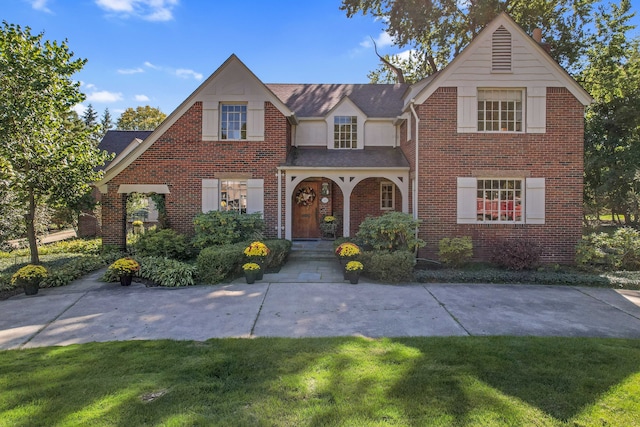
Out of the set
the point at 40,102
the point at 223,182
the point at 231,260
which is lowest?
the point at 231,260

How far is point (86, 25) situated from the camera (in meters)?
9.27

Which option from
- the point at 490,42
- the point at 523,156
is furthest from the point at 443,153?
the point at 490,42

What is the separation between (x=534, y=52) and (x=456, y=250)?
266 inches

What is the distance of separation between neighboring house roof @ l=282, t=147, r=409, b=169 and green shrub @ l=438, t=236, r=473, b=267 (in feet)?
9.97

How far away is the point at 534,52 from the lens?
1067cm

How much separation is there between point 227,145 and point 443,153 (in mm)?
7349

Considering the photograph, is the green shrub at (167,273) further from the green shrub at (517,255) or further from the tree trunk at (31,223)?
the green shrub at (517,255)

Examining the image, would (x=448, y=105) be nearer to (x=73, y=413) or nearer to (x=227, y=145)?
(x=227, y=145)

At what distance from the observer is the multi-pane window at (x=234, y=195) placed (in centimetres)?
1220

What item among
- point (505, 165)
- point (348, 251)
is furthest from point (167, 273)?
point (505, 165)

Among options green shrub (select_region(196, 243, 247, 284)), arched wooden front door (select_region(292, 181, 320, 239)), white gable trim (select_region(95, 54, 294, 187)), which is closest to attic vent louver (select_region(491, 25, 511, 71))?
white gable trim (select_region(95, 54, 294, 187))

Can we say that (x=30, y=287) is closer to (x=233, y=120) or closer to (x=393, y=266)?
(x=233, y=120)

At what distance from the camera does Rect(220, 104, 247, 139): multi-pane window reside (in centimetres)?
1220

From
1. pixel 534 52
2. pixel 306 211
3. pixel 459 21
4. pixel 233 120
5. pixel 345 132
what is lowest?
pixel 306 211
